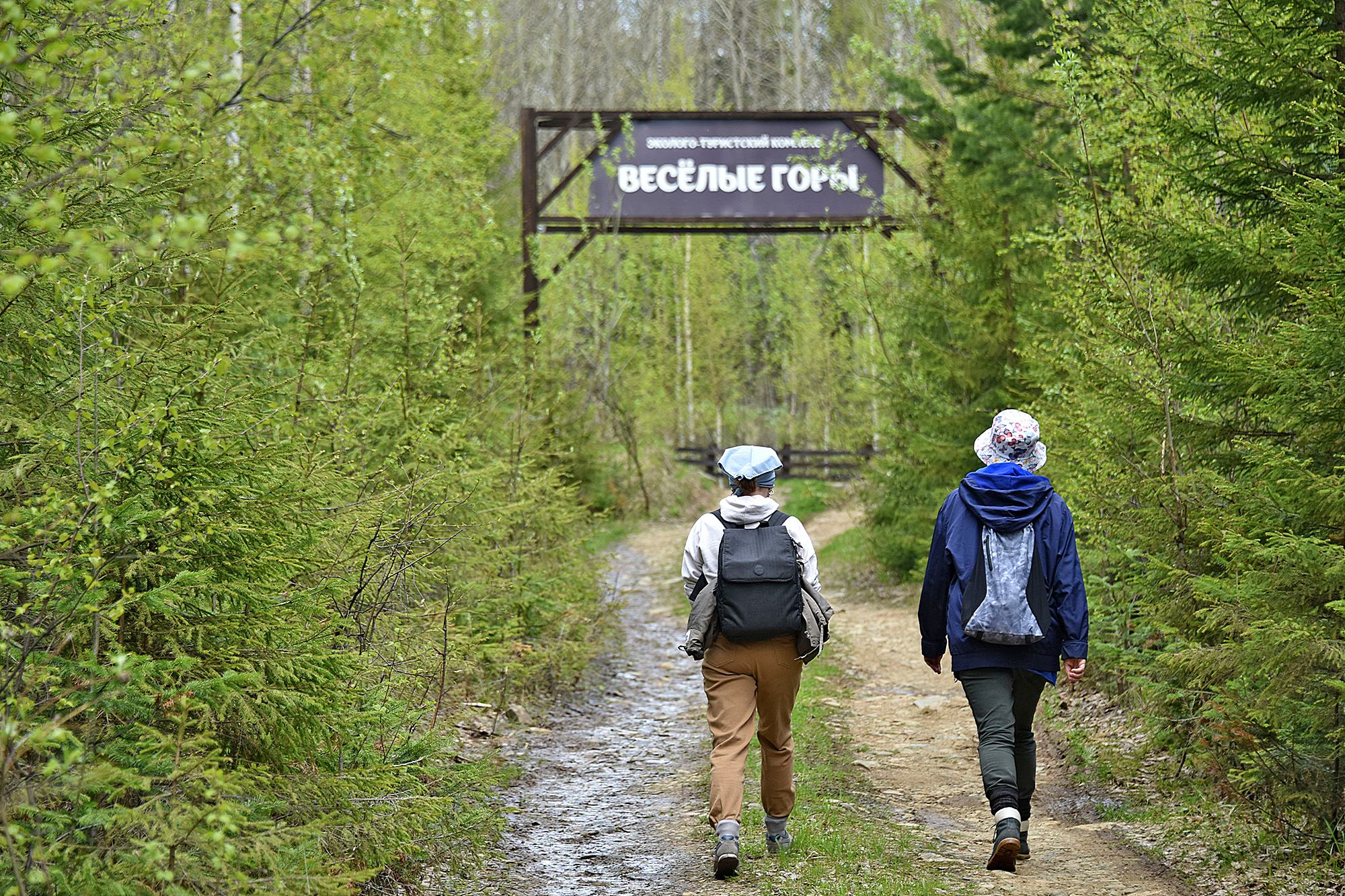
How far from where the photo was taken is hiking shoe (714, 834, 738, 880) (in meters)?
5.24

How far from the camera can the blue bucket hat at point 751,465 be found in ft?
18.1

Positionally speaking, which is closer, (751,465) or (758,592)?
(758,592)

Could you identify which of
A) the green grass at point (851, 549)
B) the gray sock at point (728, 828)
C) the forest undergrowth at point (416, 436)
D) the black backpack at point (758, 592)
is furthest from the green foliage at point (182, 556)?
the green grass at point (851, 549)

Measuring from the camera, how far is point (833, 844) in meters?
5.74

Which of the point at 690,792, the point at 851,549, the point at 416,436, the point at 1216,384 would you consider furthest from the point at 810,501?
the point at 1216,384

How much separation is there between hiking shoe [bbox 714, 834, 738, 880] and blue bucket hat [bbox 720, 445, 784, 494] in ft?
5.37

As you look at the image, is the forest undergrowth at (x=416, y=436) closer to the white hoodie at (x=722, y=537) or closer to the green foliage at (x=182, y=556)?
the green foliage at (x=182, y=556)

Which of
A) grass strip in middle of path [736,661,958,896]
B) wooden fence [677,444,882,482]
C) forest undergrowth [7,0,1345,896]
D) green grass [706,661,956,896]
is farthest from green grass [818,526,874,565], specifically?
wooden fence [677,444,882,482]

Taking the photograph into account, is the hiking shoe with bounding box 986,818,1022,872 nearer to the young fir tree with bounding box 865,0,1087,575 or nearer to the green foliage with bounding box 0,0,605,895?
the green foliage with bounding box 0,0,605,895

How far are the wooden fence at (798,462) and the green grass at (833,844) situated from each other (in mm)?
23271

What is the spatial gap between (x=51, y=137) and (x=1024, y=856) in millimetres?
5392

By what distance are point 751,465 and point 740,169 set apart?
14.2 metres

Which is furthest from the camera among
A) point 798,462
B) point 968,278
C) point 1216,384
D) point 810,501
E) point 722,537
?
point 798,462

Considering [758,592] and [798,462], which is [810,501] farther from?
[758,592]
